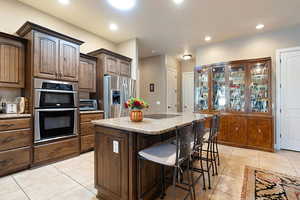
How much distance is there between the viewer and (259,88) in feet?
12.9

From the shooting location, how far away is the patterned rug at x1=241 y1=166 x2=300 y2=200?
6.36 feet

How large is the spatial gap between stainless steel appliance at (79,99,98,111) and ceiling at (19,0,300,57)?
194 cm

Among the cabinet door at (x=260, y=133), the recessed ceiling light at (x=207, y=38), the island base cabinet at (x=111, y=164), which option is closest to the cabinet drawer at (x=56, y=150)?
the island base cabinet at (x=111, y=164)

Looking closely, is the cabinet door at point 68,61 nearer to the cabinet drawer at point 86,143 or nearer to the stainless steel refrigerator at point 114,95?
the stainless steel refrigerator at point 114,95

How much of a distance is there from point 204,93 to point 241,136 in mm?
1555

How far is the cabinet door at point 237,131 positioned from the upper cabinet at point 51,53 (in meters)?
4.09

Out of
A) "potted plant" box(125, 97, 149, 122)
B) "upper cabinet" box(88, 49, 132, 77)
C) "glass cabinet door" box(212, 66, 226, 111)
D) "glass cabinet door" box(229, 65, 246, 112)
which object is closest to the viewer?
"potted plant" box(125, 97, 149, 122)

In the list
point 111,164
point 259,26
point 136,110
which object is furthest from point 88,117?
point 259,26

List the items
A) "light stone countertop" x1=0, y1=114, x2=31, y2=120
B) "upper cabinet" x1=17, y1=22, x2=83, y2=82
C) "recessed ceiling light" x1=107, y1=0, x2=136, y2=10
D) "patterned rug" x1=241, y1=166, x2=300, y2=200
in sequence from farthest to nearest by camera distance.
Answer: "recessed ceiling light" x1=107, y1=0, x2=136, y2=10, "upper cabinet" x1=17, y1=22, x2=83, y2=82, "light stone countertop" x1=0, y1=114, x2=31, y2=120, "patterned rug" x1=241, y1=166, x2=300, y2=200

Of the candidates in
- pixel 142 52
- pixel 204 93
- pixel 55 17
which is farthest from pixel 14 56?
pixel 204 93

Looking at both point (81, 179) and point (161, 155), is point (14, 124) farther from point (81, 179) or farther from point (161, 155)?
point (161, 155)

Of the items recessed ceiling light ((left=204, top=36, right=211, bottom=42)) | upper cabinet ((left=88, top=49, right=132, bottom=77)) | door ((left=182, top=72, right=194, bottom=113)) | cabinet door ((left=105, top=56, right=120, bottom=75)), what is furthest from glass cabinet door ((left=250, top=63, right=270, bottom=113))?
cabinet door ((left=105, top=56, right=120, bottom=75))

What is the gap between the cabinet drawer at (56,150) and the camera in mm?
2713

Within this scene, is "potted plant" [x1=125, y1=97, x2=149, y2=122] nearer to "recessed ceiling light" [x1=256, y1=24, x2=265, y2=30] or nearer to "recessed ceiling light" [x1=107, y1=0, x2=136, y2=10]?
"recessed ceiling light" [x1=107, y1=0, x2=136, y2=10]
